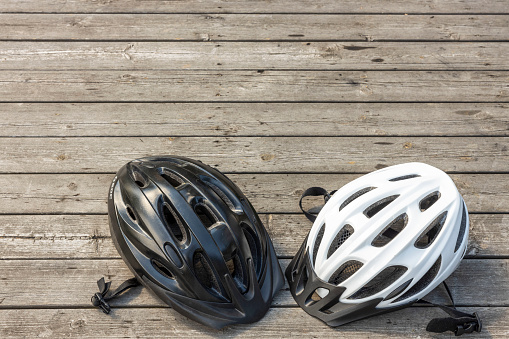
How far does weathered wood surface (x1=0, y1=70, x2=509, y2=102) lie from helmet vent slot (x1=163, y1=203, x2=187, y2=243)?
1059 mm

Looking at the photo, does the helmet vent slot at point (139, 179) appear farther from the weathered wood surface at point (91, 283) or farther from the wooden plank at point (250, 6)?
the wooden plank at point (250, 6)

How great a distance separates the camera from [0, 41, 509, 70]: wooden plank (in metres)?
2.97

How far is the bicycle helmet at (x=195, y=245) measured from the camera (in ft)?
5.73

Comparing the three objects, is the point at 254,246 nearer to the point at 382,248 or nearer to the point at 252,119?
the point at 382,248

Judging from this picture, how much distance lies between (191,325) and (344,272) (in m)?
0.66

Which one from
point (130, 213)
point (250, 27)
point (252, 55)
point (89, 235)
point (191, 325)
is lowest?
point (191, 325)

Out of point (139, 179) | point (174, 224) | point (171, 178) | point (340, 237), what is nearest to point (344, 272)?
point (340, 237)

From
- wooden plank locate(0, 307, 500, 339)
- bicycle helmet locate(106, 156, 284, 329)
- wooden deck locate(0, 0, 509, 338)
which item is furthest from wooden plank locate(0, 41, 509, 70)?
wooden plank locate(0, 307, 500, 339)

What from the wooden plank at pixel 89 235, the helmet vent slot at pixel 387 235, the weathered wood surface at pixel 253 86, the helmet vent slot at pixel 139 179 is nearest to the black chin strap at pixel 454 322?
the helmet vent slot at pixel 387 235

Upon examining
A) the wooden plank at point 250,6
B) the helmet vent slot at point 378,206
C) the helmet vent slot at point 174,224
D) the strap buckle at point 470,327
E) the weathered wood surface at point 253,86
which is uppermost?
the wooden plank at point 250,6

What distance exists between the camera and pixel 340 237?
6.01 ft

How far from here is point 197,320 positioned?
5.89ft

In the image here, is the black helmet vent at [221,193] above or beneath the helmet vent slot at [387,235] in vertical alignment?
above

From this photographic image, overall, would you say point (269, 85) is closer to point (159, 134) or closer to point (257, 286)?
point (159, 134)
